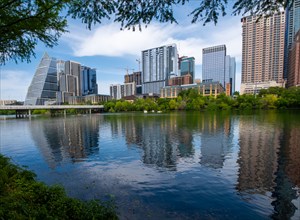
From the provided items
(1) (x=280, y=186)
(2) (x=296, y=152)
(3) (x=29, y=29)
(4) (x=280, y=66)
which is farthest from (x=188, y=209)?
(4) (x=280, y=66)

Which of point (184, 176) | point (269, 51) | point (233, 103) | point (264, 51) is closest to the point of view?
point (184, 176)

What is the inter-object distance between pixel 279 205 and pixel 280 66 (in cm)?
22165

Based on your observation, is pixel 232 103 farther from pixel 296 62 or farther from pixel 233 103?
pixel 296 62

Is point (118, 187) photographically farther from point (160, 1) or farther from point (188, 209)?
point (160, 1)

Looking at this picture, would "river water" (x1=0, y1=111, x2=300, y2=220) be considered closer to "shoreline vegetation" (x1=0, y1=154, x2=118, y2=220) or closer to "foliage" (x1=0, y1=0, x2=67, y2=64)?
"shoreline vegetation" (x1=0, y1=154, x2=118, y2=220)

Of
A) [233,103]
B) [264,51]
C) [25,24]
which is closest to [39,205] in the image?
[25,24]

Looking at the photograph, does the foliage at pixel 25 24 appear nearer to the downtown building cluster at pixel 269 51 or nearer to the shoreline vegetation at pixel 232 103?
the shoreline vegetation at pixel 232 103

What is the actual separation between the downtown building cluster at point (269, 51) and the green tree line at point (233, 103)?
260ft

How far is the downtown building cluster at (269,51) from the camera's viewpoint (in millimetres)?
177000

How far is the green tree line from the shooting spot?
101 m

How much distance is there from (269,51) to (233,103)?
11538 cm

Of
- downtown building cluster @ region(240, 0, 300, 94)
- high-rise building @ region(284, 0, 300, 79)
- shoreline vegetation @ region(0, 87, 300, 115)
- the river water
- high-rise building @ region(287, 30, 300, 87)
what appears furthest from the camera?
downtown building cluster @ region(240, 0, 300, 94)

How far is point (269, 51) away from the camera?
188m

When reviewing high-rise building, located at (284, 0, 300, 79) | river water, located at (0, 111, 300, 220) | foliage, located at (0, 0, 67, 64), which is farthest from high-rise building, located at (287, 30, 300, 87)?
foliage, located at (0, 0, 67, 64)
